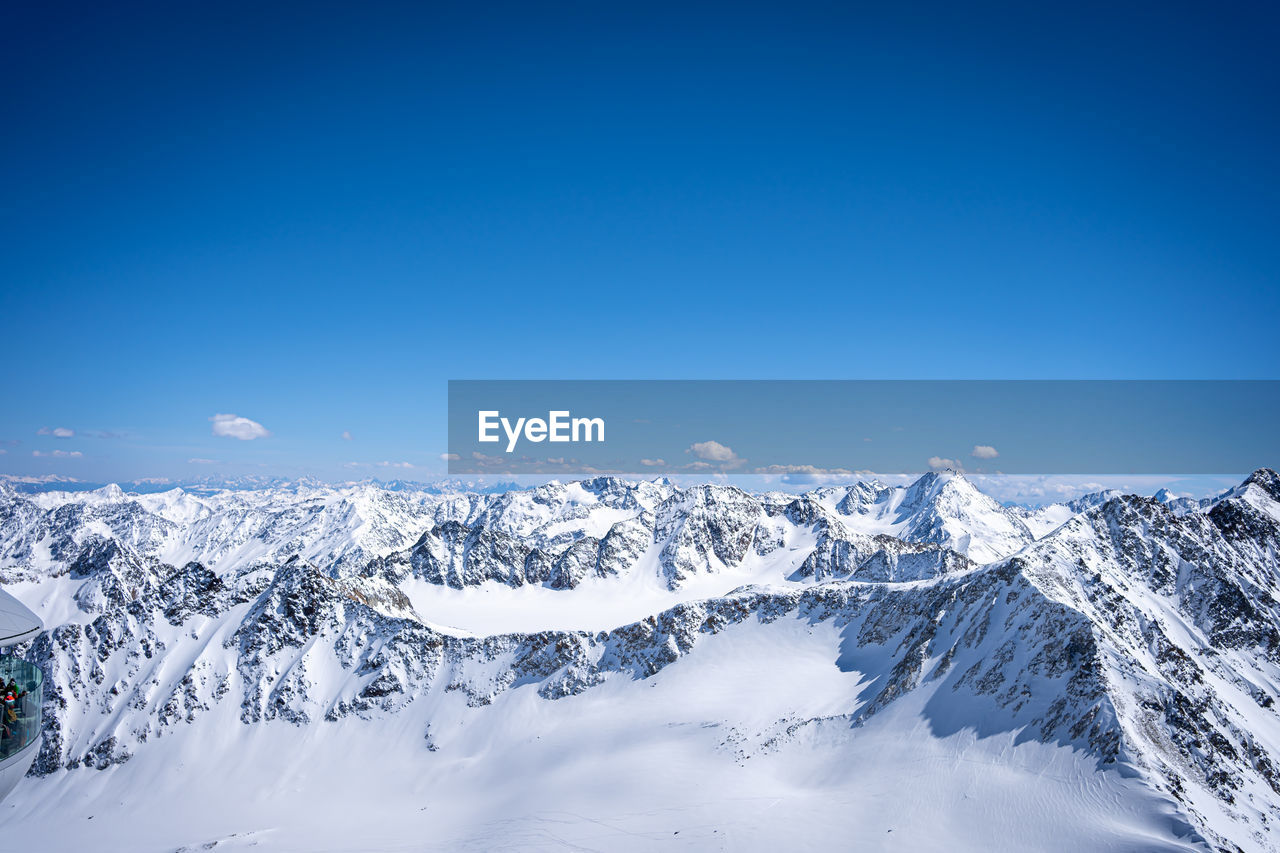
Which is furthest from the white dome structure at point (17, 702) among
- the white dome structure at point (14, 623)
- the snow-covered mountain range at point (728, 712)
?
the snow-covered mountain range at point (728, 712)

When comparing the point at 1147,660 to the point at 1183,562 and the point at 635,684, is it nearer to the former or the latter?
the point at 1183,562

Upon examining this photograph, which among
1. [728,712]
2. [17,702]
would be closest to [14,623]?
[17,702]

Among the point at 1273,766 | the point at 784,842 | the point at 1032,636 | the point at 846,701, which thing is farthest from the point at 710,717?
the point at 1273,766

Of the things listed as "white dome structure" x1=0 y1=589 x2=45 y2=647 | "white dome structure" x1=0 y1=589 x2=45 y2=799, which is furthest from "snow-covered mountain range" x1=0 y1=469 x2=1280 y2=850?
"white dome structure" x1=0 y1=589 x2=45 y2=647

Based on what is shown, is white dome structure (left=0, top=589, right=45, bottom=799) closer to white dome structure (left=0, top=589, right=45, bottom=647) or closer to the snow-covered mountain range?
white dome structure (left=0, top=589, right=45, bottom=647)

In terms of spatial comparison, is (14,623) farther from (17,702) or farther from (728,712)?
(728,712)

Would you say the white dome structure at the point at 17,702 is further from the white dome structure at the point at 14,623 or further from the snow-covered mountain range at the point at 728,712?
the snow-covered mountain range at the point at 728,712
